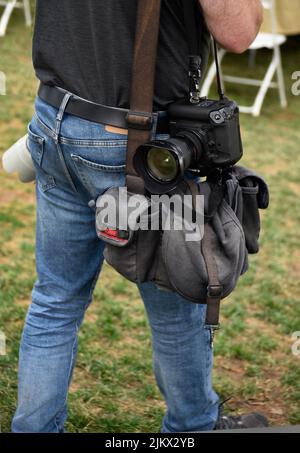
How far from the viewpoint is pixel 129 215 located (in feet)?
6.06

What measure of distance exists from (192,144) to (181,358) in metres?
0.66

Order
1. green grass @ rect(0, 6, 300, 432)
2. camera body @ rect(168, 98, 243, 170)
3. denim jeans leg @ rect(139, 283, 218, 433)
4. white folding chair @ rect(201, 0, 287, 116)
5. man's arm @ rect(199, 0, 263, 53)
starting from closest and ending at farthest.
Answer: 1. man's arm @ rect(199, 0, 263, 53)
2. camera body @ rect(168, 98, 243, 170)
3. denim jeans leg @ rect(139, 283, 218, 433)
4. green grass @ rect(0, 6, 300, 432)
5. white folding chair @ rect(201, 0, 287, 116)

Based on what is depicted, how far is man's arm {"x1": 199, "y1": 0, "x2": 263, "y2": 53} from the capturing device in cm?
170

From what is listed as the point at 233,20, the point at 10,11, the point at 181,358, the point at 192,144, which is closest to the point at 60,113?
the point at 192,144

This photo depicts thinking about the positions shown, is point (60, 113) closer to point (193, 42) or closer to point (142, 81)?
point (142, 81)

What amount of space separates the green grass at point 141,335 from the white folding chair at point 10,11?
348 cm

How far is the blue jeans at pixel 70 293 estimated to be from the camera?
1.87 m

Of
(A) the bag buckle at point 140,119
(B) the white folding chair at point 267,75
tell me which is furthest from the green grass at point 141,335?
(B) the white folding chair at point 267,75

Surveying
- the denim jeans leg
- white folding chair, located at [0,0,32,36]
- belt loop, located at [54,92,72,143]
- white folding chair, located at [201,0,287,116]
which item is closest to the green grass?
the denim jeans leg

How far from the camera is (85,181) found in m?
1.91

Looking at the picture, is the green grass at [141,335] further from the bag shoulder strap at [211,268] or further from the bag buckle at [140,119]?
the bag buckle at [140,119]

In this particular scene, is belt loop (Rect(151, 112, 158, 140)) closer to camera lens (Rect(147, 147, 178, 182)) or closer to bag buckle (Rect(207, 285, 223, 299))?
camera lens (Rect(147, 147, 178, 182))

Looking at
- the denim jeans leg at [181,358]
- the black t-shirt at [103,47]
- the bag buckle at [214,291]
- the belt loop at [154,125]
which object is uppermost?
the black t-shirt at [103,47]

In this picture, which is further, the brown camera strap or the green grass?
the green grass
